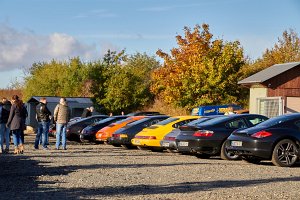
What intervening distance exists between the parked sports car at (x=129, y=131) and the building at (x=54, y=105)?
24.5 meters

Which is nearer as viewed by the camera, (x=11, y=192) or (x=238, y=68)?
(x=11, y=192)

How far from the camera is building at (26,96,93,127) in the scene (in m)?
49.0

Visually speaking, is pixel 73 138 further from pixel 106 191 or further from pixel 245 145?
pixel 106 191

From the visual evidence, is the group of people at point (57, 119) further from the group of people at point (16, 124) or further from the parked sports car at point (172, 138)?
the parked sports car at point (172, 138)

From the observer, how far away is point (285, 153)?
51.8 ft

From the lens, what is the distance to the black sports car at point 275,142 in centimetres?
1572

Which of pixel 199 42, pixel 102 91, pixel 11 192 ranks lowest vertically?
pixel 11 192

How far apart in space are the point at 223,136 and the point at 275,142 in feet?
8.52

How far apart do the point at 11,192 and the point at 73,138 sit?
67.8ft

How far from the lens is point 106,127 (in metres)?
27.5

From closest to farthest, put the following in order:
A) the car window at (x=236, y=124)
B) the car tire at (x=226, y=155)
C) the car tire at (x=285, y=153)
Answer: the car tire at (x=285, y=153), the car tire at (x=226, y=155), the car window at (x=236, y=124)

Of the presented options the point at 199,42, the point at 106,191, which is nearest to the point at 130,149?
the point at 106,191

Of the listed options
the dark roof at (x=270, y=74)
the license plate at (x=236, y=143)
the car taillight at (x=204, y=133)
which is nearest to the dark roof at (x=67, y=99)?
the dark roof at (x=270, y=74)

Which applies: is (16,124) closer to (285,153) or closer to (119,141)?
(119,141)
